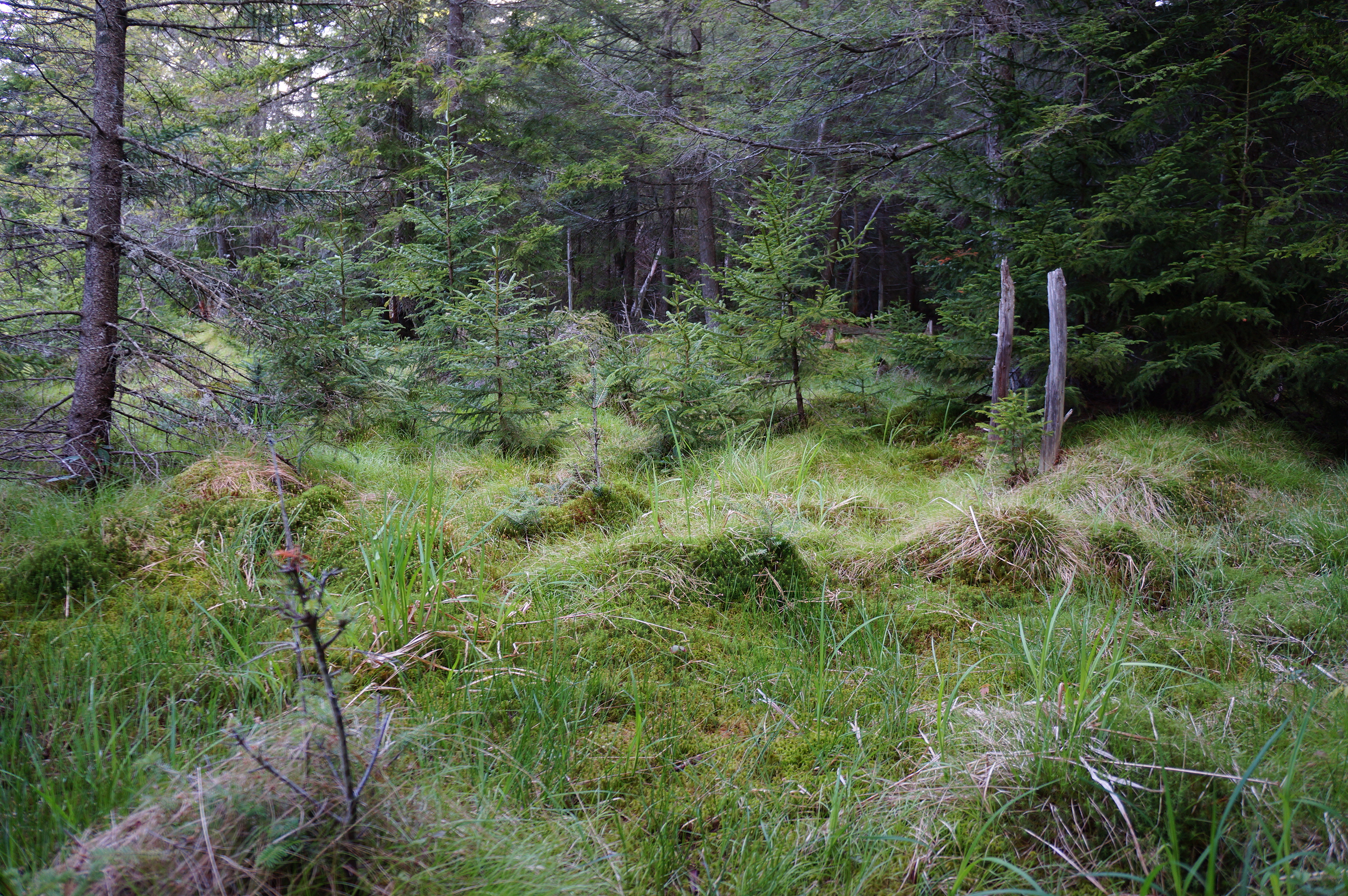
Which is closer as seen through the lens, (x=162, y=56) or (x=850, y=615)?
(x=850, y=615)

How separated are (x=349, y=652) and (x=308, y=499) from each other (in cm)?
148

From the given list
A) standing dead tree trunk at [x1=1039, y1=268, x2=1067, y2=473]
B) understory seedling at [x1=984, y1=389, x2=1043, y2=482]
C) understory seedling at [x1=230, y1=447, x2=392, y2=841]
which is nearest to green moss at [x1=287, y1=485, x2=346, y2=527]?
understory seedling at [x1=230, y1=447, x2=392, y2=841]

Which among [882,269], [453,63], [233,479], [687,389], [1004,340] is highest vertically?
[453,63]

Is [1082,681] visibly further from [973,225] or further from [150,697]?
[973,225]

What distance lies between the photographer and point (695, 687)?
2439 millimetres

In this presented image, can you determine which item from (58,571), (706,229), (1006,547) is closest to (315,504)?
(58,571)

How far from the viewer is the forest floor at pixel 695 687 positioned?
1.39 m

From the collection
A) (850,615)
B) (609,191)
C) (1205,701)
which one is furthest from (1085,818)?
(609,191)

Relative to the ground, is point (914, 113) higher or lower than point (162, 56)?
higher

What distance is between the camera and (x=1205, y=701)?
7.63ft

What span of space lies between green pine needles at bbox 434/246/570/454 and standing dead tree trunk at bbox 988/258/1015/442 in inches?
143

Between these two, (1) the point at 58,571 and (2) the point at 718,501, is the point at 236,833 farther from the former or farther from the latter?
(2) the point at 718,501

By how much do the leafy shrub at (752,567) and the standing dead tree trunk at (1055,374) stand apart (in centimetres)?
270

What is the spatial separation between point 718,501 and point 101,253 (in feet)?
12.8
